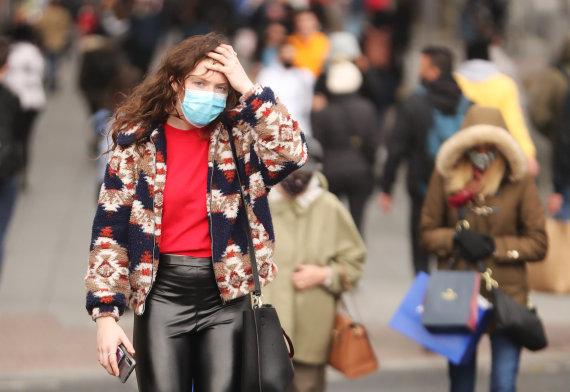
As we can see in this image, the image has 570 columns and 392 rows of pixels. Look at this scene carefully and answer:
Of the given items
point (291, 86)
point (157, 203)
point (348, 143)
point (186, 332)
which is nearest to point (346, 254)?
point (186, 332)

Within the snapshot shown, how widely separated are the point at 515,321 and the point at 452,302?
335 mm

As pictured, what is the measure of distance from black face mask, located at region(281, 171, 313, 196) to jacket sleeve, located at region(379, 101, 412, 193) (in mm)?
2602

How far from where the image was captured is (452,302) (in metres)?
5.20

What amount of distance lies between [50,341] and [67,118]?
9057 millimetres

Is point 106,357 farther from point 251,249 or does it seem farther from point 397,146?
point 397,146

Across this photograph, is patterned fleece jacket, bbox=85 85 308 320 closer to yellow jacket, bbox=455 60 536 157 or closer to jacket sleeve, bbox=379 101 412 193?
jacket sleeve, bbox=379 101 412 193

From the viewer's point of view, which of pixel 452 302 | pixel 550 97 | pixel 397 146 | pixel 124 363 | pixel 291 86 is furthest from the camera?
pixel 291 86

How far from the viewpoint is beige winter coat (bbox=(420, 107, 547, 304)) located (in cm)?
546

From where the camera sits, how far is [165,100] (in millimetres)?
3910

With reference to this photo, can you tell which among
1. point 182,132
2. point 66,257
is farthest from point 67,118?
point 182,132

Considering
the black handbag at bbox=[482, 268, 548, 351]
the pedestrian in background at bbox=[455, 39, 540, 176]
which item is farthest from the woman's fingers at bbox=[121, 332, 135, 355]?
the pedestrian in background at bbox=[455, 39, 540, 176]

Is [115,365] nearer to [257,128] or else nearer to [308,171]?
[257,128]

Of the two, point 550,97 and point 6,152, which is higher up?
point 550,97

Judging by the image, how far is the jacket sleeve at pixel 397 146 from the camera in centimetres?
779
